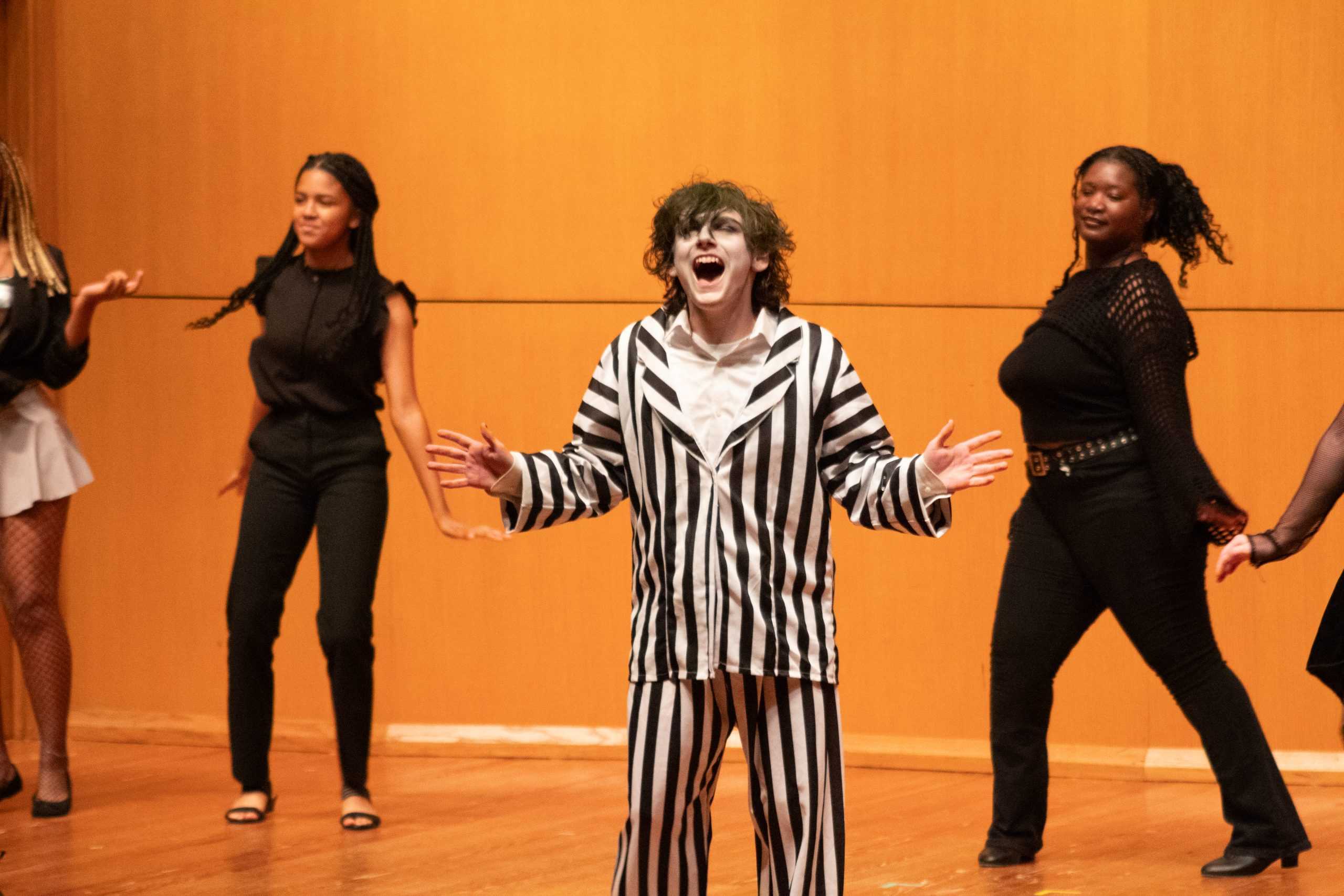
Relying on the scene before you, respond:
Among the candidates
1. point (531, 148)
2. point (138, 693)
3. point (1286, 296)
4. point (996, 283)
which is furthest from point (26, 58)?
point (1286, 296)

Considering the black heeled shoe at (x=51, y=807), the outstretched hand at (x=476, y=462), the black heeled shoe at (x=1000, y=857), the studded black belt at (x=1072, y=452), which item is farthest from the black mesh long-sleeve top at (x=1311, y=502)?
the black heeled shoe at (x=51, y=807)

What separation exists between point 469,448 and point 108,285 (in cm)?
184

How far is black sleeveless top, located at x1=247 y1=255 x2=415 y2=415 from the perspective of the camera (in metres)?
4.45

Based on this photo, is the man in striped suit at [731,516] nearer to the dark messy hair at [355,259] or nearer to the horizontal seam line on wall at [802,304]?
the dark messy hair at [355,259]

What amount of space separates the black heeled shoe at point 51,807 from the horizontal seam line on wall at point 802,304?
183 centimetres

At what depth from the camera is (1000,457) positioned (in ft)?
8.83

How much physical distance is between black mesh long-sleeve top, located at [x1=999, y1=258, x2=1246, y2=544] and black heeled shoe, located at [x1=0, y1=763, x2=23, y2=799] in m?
3.04

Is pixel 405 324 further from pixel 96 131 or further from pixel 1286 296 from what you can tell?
pixel 1286 296

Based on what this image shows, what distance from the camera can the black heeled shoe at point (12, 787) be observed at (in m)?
4.86

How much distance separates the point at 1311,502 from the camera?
131 inches

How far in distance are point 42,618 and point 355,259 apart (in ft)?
4.41

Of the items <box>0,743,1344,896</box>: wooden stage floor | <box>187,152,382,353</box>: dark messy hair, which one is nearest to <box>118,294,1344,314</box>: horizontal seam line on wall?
<box>187,152,382,353</box>: dark messy hair

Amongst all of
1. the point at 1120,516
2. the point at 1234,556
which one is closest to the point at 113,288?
the point at 1120,516

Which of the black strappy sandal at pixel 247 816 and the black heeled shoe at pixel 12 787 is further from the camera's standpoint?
the black heeled shoe at pixel 12 787
